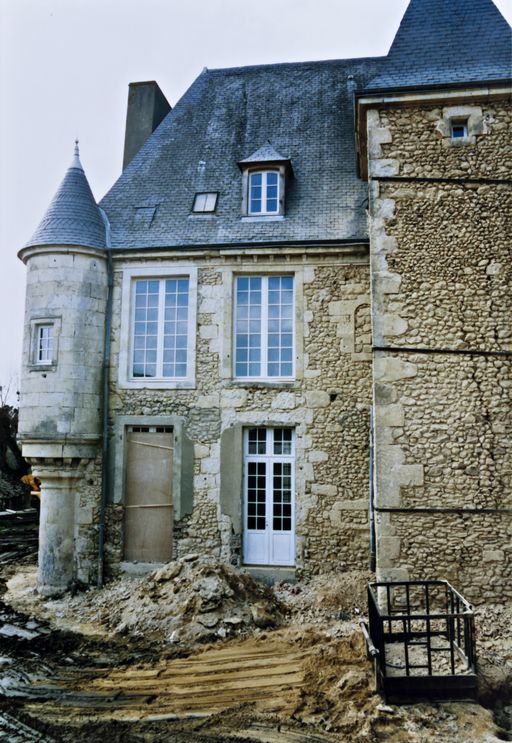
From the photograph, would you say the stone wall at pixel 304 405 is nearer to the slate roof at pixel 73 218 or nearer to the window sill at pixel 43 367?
the window sill at pixel 43 367

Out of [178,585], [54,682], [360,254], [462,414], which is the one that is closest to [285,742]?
[54,682]

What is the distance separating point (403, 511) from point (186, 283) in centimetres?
514

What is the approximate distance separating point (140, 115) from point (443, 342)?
8.56 meters

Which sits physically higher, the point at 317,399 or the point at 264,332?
the point at 264,332

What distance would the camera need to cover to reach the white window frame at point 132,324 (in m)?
9.71

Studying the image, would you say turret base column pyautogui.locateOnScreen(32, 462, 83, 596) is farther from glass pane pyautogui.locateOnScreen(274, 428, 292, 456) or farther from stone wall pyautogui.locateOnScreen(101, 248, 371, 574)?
glass pane pyautogui.locateOnScreen(274, 428, 292, 456)

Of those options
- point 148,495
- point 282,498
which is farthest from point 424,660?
point 148,495

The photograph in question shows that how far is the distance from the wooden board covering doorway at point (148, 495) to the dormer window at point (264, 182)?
4.10 m

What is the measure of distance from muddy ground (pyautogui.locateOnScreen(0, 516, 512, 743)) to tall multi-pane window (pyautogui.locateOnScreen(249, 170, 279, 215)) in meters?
5.93

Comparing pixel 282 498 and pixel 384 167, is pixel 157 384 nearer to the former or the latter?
pixel 282 498

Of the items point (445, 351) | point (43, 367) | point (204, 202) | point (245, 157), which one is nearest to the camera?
point (445, 351)

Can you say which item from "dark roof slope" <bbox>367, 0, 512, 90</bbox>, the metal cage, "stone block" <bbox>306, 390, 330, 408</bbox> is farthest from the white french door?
"dark roof slope" <bbox>367, 0, 512, 90</bbox>

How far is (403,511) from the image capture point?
7410 millimetres

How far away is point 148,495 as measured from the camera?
962 centimetres
